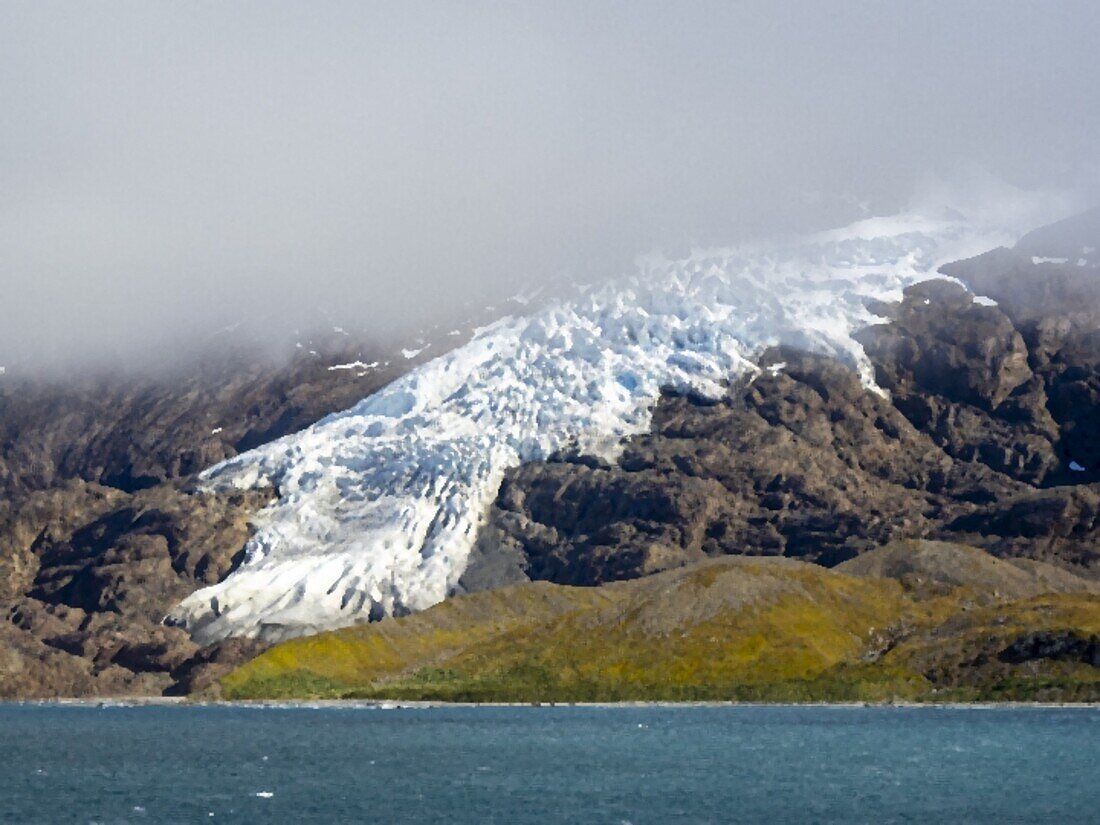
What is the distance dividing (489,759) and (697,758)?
2191 centimetres

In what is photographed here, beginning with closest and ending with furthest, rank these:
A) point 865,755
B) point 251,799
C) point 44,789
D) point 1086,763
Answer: point 251,799 < point 44,789 < point 1086,763 < point 865,755

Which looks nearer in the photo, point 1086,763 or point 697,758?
point 1086,763

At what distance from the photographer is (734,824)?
438 feet

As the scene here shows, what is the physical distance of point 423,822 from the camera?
137m

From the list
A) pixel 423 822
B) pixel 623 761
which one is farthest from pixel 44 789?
pixel 623 761

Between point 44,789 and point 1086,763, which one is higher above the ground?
point 44,789

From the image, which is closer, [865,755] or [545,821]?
[545,821]

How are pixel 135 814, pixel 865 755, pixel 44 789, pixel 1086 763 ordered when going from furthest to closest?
1. pixel 865 755
2. pixel 1086 763
3. pixel 44 789
4. pixel 135 814

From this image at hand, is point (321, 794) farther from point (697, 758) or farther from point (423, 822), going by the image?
point (697, 758)

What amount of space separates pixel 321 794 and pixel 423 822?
78.3ft

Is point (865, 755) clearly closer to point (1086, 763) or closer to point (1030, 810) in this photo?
point (1086, 763)

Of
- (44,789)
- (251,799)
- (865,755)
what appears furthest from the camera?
(865,755)

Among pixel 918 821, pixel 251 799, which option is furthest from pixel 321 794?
pixel 918 821

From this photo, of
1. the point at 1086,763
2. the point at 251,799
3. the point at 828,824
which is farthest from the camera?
the point at 1086,763
